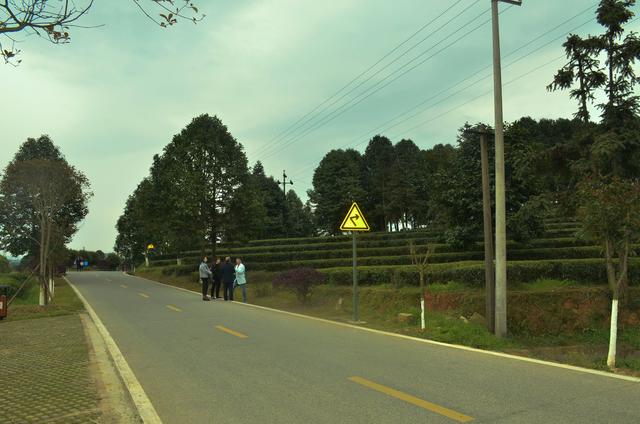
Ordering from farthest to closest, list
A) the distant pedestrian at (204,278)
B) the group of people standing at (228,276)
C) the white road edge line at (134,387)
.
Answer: the distant pedestrian at (204,278) → the group of people standing at (228,276) → the white road edge line at (134,387)

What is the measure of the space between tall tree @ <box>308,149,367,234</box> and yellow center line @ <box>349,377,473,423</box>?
64.2 meters

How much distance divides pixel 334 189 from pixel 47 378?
70.0 metres

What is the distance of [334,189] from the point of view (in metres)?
77.1

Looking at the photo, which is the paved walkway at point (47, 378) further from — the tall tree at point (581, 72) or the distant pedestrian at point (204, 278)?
the tall tree at point (581, 72)

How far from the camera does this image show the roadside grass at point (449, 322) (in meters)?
11.1

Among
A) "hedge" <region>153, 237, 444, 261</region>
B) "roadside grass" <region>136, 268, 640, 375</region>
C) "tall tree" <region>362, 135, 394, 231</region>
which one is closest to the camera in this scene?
"roadside grass" <region>136, 268, 640, 375</region>

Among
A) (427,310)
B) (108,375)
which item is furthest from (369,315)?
(108,375)

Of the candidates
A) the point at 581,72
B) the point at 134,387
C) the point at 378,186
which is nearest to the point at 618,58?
the point at 581,72

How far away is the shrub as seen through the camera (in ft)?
64.1

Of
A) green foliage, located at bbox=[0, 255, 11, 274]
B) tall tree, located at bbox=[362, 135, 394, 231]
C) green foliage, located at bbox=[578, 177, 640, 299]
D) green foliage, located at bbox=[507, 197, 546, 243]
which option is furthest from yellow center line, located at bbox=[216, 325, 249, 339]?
tall tree, located at bbox=[362, 135, 394, 231]

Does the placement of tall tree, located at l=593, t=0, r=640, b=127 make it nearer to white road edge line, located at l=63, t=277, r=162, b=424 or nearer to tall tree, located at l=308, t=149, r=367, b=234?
white road edge line, located at l=63, t=277, r=162, b=424

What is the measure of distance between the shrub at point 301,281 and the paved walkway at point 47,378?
8.17m

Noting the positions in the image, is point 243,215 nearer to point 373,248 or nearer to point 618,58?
point 373,248

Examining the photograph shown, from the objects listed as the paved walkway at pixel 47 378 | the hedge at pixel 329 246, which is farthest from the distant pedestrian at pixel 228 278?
the hedge at pixel 329 246
